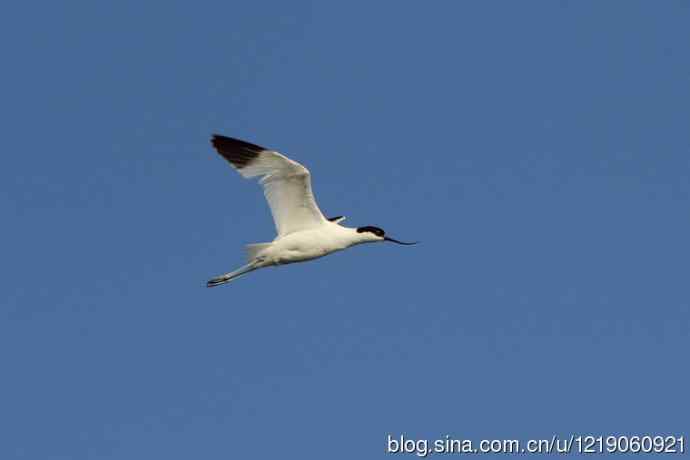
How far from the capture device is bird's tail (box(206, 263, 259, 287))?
2885 centimetres

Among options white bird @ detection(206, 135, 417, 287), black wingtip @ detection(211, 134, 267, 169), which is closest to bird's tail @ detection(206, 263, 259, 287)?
white bird @ detection(206, 135, 417, 287)

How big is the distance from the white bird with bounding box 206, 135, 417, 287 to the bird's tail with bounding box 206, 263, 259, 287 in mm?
33

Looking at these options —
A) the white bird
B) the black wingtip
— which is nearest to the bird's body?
the white bird

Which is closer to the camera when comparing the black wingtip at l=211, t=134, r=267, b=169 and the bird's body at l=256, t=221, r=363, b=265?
the black wingtip at l=211, t=134, r=267, b=169

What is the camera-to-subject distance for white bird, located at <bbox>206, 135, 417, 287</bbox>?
89.4 feet

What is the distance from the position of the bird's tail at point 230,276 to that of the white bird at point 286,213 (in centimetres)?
3

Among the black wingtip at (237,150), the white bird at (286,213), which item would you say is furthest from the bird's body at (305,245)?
the black wingtip at (237,150)

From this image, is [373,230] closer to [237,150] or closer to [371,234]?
[371,234]

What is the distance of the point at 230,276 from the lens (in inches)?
1159

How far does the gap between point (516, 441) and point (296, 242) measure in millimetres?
6380

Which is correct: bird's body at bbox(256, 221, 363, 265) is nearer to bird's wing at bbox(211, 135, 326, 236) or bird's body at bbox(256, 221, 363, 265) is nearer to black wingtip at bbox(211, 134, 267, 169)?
bird's wing at bbox(211, 135, 326, 236)

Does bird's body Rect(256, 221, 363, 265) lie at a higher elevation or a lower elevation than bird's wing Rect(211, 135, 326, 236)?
lower

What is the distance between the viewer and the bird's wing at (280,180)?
89.1 feet

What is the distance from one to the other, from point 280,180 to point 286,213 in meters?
0.85
